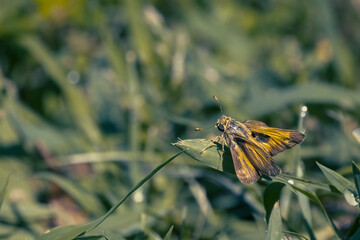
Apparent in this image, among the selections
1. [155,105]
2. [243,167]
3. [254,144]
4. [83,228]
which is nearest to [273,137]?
[254,144]

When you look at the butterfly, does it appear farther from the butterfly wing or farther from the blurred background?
the blurred background

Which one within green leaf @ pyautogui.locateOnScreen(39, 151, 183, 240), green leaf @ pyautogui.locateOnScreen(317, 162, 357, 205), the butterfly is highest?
the butterfly

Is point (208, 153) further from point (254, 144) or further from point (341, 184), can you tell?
point (341, 184)

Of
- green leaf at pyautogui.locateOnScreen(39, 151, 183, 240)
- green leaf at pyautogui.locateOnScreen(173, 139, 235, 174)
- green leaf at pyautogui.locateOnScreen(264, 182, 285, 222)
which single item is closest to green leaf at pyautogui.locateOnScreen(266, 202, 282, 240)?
green leaf at pyautogui.locateOnScreen(264, 182, 285, 222)

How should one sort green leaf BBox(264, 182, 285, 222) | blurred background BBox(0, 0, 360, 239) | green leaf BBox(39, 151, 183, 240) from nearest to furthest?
green leaf BBox(39, 151, 183, 240), green leaf BBox(264, 182, 285, 222), blurred background BBox(0, 0, 360, 239)

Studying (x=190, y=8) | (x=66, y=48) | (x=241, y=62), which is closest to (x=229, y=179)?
(x=241, y=62)

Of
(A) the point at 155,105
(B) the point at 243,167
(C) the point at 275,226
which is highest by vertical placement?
(A) the point at 155,105
